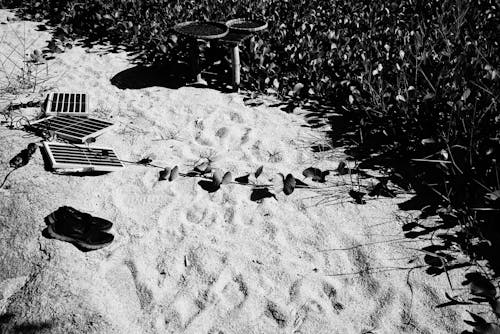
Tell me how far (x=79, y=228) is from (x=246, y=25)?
9.67ft

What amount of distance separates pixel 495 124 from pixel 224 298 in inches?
80.3

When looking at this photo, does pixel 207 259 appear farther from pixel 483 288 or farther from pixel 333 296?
pixel 483 288

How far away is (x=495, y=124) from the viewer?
2.83 m

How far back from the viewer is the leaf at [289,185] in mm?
2965

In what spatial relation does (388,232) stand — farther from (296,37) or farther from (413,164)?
(296,37)

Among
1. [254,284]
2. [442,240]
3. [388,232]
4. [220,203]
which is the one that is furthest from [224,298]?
[442,240]

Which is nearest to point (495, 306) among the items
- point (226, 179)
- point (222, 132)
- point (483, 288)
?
point (483, 288)

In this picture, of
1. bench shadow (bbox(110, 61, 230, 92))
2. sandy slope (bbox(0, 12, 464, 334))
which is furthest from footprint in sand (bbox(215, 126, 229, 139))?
bench shadow (bbox(110, 61, 230, 92))

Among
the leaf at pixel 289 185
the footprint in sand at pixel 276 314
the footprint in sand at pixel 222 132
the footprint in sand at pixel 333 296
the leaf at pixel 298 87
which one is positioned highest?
the leaf at pixel 298 87

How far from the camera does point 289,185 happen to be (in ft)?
9.76

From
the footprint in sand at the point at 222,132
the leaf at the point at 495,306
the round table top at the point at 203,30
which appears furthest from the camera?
the round table top at the point at 203,30

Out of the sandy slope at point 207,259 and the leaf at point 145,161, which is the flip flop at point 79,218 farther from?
the leaf at point 145,161

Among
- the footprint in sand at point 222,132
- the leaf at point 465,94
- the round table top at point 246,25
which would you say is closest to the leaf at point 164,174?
the footprint in sand at point 222,132

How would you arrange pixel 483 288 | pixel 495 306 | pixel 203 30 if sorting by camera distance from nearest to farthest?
pixel 495 306 → pixel 483 288 → pixel 203 30
